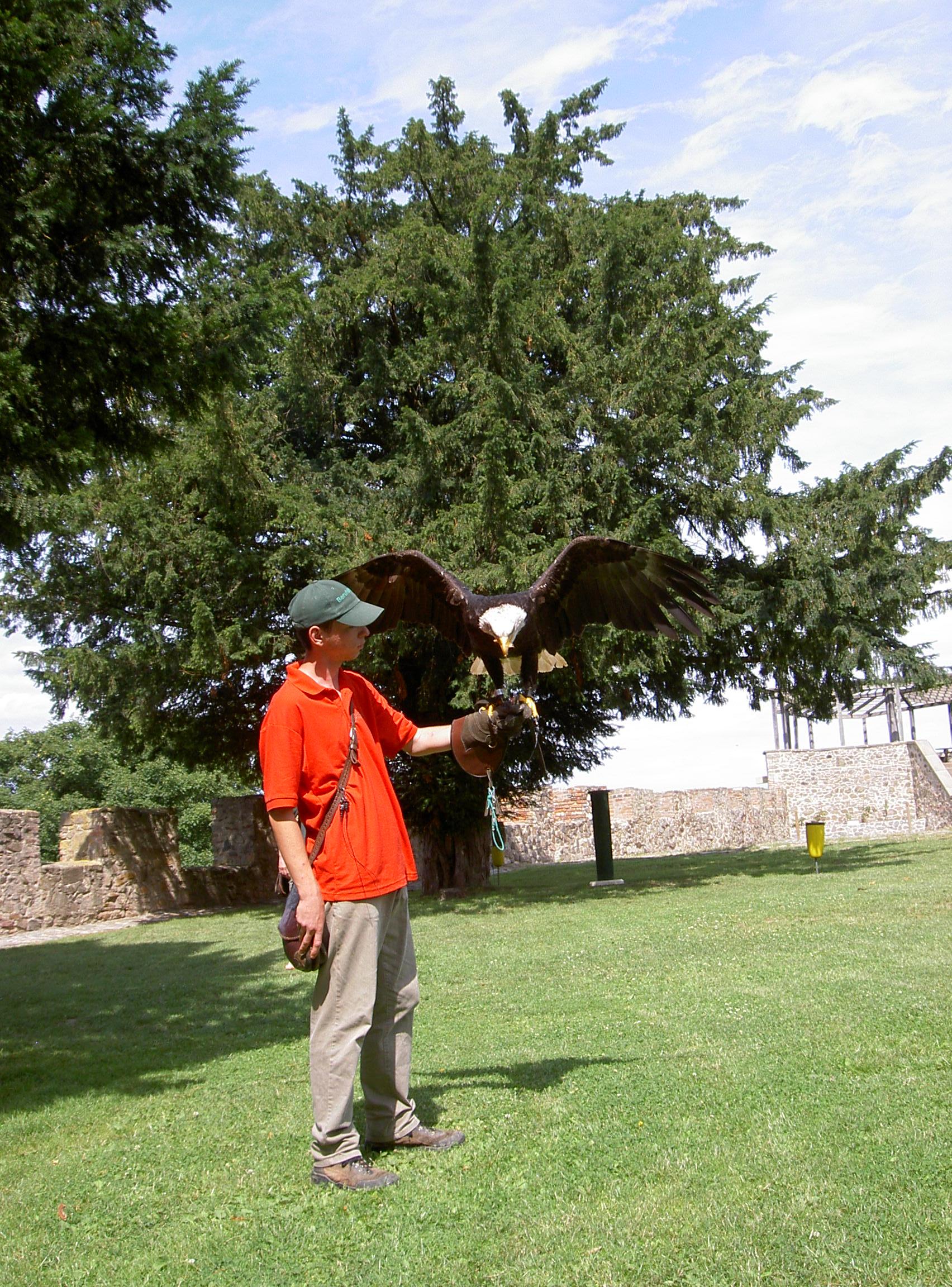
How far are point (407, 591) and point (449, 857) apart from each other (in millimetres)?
11409

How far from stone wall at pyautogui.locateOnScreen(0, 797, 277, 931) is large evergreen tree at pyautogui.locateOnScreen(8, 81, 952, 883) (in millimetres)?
1756

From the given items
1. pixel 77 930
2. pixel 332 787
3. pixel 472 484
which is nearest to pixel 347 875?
pixel 332 787

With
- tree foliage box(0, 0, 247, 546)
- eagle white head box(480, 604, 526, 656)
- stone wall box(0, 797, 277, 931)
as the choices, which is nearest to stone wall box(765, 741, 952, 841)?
stone wall box(0, 797, 277, 931)

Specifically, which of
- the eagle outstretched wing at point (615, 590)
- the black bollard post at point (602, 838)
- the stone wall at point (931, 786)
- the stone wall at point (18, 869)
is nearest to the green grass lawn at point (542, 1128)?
the eagle outstretched wing at point (615, 590)

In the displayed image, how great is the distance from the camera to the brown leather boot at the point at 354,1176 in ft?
11.6

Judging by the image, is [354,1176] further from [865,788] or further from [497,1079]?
[865,788]

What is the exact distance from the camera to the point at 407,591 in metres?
6.45

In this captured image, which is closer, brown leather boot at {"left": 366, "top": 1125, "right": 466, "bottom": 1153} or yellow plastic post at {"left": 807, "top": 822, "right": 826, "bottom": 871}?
brown leather boot at {"left": 366, "top": 1125, "right": 466, "bottom": 1153}

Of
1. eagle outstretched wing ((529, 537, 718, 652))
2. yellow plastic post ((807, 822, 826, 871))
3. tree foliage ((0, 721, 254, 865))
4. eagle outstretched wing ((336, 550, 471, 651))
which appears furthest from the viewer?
tree foliage ((0, 721, 254, 865))

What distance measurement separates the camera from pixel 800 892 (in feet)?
41.5

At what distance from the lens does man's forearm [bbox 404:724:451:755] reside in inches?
163

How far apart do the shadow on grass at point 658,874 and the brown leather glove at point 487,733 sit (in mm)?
10113

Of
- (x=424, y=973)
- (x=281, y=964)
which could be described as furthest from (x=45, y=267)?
(x=281, y=964)

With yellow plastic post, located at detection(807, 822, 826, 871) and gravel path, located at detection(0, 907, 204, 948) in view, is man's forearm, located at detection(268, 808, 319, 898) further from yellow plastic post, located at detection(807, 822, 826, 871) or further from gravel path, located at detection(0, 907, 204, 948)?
yellow plastic post, located at detection(807, 822, 826, 871)
